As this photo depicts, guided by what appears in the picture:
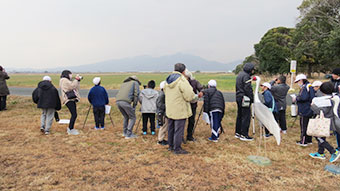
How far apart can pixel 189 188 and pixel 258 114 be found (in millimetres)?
2496

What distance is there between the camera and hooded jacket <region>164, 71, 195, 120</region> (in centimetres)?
502

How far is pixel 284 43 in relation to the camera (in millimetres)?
36000

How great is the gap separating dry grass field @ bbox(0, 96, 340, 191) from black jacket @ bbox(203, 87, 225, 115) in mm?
1022

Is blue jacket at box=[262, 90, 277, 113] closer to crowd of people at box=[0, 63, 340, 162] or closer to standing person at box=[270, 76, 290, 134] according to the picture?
crowd of people at box=[0, 63, 340, 162]

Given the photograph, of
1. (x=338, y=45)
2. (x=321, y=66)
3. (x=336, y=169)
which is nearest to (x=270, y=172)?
(x=336, y=169)

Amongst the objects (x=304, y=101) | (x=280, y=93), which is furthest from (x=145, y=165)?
(x=280, y=93)

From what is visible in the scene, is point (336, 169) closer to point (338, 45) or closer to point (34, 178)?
point (34, 178)

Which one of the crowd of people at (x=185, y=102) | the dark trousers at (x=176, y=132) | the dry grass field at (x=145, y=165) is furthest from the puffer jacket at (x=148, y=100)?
the dark trousers at (x=176, y=132)

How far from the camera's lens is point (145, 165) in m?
4.66

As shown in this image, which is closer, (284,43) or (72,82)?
(72,82)

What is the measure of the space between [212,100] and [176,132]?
163 centimetres

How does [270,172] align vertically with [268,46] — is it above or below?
below

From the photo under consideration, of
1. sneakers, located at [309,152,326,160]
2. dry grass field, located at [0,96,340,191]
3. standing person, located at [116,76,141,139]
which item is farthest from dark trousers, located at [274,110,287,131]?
standing person, located at [116,76,141,139]

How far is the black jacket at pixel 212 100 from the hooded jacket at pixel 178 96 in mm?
1292
